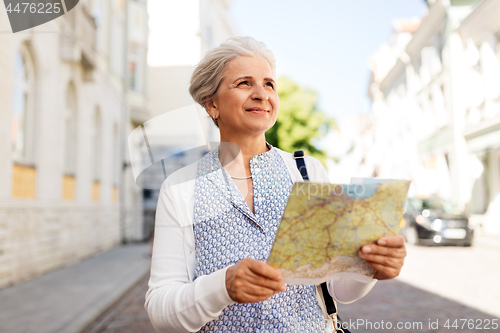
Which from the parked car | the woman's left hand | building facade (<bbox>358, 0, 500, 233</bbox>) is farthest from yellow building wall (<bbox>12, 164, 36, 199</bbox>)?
the parked car

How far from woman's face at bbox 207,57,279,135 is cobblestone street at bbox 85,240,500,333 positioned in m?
3.49

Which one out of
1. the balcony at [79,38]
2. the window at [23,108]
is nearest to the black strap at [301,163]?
the window at [23,108]

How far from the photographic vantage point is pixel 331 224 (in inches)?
45.7

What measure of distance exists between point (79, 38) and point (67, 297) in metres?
6.16

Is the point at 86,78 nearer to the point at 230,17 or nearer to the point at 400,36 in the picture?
the point at 230,17

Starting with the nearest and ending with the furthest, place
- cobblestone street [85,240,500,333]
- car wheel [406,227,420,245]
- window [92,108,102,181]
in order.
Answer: cobblestone street [85,240,500,333]
car wheel [406,227,420,245]
window [92,108,102,181]

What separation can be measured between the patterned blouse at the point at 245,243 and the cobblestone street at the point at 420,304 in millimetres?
3296

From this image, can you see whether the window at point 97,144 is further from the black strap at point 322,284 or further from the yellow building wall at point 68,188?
the black strap at point 322,284

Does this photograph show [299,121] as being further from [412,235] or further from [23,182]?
[23,182]

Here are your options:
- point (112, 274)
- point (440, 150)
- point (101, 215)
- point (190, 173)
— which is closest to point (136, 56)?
point (101, 215)

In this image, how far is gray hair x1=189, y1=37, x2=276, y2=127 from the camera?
160cm

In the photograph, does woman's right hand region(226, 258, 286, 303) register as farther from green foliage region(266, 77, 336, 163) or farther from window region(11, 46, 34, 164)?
green foliage region(266, 77, 336, 163)

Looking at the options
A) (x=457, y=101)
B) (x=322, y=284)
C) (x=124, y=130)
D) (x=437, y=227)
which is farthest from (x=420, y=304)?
(x=457, y=101)

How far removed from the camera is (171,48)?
4488mm
